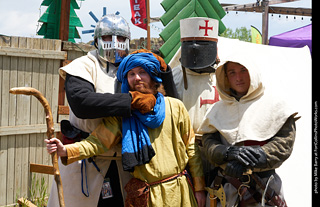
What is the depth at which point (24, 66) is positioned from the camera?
538cm

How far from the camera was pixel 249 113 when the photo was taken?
8.81 ft

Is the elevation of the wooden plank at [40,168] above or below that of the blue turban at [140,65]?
below

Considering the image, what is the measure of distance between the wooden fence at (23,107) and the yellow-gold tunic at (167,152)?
113 inches

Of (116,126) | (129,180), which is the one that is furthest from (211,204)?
(116,126)

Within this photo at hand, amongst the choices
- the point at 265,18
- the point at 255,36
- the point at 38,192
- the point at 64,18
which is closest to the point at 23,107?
the point at 38,192

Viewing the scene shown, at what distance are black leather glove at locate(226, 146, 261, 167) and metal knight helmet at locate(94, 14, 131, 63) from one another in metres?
1.17

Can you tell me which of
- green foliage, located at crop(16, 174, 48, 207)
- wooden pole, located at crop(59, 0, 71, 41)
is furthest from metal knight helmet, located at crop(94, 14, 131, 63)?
wooden pole, located at crop(59, 0, 71, 41)

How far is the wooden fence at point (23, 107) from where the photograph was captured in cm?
521

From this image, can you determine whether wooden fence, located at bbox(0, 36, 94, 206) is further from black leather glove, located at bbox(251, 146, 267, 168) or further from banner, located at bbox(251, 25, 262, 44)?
banner, located at bbox(251, 25, 262, 44)

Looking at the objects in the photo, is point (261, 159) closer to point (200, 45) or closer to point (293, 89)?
point (200, 45)

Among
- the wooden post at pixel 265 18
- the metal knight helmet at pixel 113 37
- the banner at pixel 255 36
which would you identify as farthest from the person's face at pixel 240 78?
the wooden post at pixel 265 18

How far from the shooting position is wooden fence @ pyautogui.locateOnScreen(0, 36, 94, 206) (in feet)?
17.1

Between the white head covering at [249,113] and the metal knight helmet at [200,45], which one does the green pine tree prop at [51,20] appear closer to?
the metal knight helmet at [200,45]

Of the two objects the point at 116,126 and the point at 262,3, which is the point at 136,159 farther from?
the point at 262,3
